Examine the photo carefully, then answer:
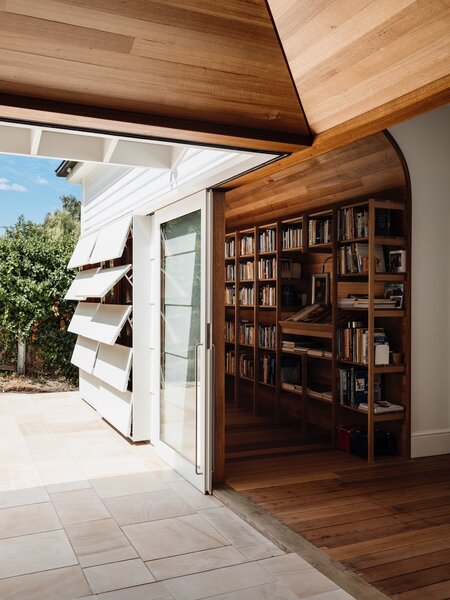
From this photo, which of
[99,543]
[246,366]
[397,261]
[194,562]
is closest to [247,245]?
[246,366]

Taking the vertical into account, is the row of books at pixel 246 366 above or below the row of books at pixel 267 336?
below

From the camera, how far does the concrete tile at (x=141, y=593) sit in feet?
9.37

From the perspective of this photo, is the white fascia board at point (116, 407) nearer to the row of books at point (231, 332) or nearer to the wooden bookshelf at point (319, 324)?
the wooden bookshelf at point (319, 324)

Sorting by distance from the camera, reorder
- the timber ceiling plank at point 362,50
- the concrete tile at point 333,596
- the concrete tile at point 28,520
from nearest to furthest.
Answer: the timber ceiling plank at point 362,50 → the concrete tile at point 333,596 → the concrete tile at point 28,520

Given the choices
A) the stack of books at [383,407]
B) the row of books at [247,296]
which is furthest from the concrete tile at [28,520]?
the row of books at [247,296]

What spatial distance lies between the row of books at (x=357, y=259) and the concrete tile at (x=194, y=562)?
9.13 feet

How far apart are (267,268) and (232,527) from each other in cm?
378

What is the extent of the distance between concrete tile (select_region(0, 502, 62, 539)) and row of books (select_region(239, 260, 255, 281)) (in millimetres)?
4037

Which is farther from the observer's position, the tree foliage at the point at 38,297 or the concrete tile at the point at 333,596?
the tree foliage at the point at 38,297

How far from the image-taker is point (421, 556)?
3.28 metres

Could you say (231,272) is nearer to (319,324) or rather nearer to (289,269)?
(289,269)

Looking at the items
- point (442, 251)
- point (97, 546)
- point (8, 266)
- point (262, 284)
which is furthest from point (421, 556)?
point (8, 266)

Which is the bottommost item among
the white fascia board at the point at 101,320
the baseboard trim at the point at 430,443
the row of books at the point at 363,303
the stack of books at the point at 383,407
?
the baseboard trim at the point at 430,443

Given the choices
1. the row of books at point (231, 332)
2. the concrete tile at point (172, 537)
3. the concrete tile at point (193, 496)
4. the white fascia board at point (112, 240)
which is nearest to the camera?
the concrete tile at point (172, 537)
